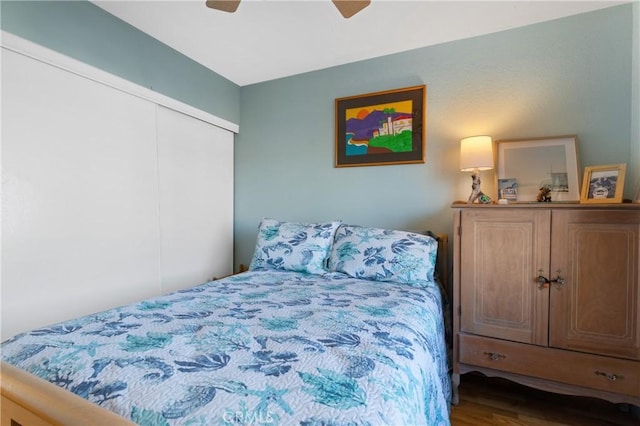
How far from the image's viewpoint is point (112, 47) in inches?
77.3

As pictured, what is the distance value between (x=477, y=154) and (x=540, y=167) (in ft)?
1.39

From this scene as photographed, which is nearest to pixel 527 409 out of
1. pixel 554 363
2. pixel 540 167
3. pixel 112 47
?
pixel 554 363

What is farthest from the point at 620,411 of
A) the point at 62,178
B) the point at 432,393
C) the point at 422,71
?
the point at 62,178

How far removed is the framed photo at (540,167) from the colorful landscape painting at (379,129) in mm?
661

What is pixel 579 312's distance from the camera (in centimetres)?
152

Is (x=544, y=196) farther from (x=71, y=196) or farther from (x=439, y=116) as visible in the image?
(x=71, y=196)

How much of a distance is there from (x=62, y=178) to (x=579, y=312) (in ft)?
9.44

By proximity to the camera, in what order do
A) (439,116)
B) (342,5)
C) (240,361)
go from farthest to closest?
(439,116) < (342,5) < (240,361)

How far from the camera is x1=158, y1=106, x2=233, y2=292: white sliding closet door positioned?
2359mm

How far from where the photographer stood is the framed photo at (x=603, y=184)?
1.59 m

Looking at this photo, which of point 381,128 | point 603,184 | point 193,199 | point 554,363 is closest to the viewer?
point 554,363

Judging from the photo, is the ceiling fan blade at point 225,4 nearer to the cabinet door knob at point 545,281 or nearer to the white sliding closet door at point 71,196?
the white sliding closet door at point 71,196

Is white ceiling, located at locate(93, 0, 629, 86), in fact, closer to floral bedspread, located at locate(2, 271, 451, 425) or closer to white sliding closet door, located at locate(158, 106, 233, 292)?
white sliding closet door, located at locate(158, 106, 233, 292)

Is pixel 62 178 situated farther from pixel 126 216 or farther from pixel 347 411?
pixel 347 411
